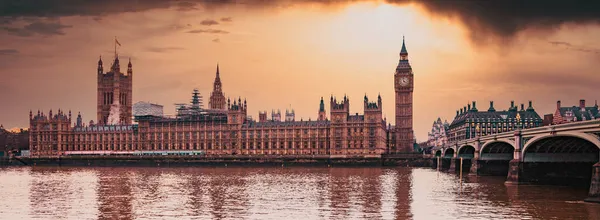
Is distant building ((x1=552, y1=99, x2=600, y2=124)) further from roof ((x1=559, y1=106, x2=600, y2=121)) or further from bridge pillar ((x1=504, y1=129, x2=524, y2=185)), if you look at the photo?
bridge pillar ((x1=504, y1=129, x2=524, y2=185))

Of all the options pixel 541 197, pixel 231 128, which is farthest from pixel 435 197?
pixel 231 128

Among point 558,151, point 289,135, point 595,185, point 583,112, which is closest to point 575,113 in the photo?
point 583,112

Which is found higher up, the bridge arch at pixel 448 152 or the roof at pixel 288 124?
the roof at pixel 288 124

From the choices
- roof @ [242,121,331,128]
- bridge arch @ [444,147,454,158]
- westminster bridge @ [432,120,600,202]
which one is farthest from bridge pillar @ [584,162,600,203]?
roof @ [242,121,331,128]

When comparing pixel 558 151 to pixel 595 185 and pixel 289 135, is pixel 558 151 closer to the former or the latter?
pixel 595 185

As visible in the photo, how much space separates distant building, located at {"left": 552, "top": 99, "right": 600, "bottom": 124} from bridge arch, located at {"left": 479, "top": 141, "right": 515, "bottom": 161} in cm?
7465

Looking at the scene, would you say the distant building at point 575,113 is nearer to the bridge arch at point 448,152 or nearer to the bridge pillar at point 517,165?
the bridge arch at point 448,152

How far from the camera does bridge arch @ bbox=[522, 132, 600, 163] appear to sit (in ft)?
240

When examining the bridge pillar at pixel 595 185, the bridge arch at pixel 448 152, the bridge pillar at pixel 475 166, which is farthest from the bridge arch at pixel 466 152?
the bridge pillar at pixel 595 185

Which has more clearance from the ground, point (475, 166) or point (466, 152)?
point (466, 152)

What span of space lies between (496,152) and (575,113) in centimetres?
8232

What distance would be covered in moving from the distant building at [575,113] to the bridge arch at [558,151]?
100 m

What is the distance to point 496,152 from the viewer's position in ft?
347

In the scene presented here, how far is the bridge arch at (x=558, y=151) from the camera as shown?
73.0 metres
